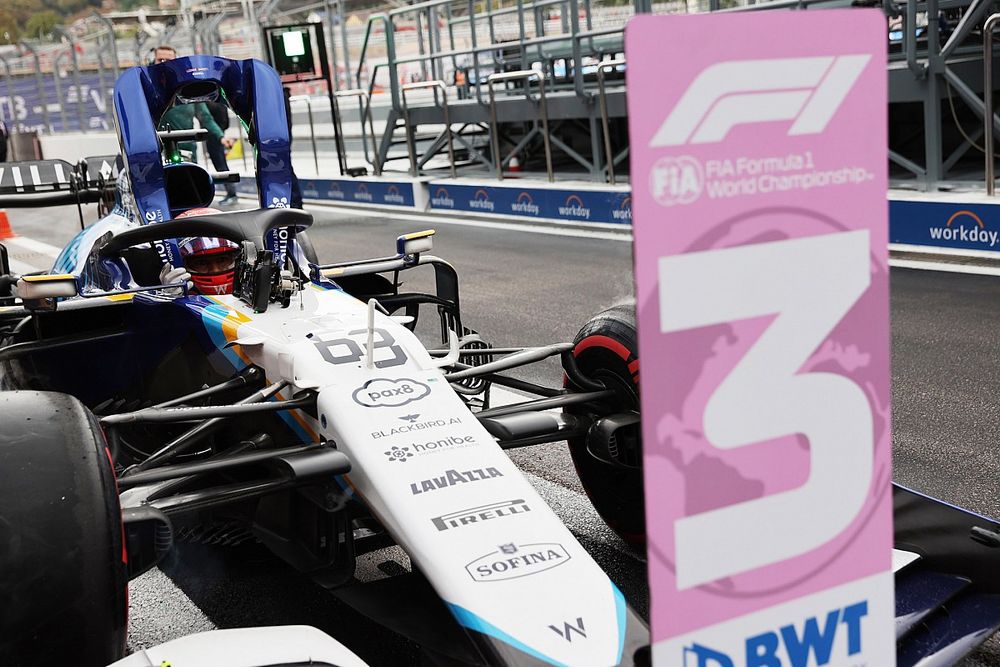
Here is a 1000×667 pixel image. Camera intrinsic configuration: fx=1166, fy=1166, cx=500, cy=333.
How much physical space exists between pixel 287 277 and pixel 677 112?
282cm

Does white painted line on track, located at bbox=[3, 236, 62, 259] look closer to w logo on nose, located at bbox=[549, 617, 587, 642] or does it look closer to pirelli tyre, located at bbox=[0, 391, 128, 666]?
pirelli tyre, located at bbox=[0, 391, 128, 666]

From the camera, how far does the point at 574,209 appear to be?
12930mm

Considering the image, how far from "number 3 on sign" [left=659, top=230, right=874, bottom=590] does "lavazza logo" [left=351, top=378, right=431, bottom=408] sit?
1772 mm

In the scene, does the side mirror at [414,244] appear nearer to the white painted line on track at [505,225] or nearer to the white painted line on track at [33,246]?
the white painted line on track at [505,225]

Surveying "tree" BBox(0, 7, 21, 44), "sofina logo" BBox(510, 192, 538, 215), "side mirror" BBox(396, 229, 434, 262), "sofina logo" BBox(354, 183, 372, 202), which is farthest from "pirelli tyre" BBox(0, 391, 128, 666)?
"tree" BBox(0, 7, 21, 44)

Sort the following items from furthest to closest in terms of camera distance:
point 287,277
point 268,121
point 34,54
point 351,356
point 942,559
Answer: point 34,54 < point 268,121 < point 287,277 < point 351,356 < point 942,559

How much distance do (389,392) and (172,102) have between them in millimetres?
2811

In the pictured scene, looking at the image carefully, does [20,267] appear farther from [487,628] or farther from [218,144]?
[487,628]

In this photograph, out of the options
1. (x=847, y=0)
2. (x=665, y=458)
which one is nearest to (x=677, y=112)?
(x=665, y=458)

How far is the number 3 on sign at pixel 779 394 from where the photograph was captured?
158 cm

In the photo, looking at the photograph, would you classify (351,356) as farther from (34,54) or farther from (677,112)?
(34,54)

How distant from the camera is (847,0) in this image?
475 inches

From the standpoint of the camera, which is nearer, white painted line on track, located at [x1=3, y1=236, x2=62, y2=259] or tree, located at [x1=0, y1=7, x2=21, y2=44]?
white painted line on track, located at [x1=3, y1=236, x2=62, y2=259]

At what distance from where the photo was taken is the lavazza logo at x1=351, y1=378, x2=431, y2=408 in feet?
10.9
